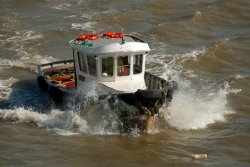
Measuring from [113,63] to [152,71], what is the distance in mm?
6183

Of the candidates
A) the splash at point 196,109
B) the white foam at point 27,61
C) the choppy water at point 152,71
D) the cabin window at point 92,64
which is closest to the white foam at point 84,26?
the choppy water at point 152,71

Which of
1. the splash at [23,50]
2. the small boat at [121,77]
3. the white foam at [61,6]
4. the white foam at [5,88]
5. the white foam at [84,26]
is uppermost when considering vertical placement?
the small boat at [121,77]

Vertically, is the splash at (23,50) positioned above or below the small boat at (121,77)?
below

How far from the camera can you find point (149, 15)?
28.9 m

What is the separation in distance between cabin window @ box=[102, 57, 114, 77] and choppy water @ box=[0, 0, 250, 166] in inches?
36.3

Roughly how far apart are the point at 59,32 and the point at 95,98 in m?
11.8

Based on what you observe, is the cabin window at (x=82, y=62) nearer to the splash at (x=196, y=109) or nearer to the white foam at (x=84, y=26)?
the splash at (x=196, y=109)

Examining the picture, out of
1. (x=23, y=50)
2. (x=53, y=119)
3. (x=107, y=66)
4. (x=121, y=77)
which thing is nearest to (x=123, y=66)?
(x=121, y=77)

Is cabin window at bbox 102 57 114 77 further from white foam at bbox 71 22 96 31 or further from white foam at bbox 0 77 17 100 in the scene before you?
white foam at bbox 71 22 96 31

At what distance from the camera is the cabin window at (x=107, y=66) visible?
14.7 meters

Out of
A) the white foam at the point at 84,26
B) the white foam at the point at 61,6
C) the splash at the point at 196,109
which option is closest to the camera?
the splash at the point at 196,109

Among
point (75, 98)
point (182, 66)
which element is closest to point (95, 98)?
point (75, 98)

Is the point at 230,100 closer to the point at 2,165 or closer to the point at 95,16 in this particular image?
the point at 2,165

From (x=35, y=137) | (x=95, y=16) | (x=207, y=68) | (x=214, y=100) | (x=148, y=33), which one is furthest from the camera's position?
(x=95, y=16)
